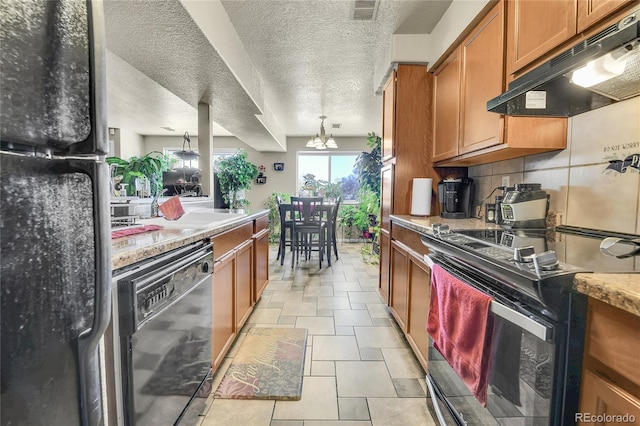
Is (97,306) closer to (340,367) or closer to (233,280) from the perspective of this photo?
(233,280)

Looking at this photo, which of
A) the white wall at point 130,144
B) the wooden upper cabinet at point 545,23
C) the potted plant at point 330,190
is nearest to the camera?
the wooden upper cabinet at point 545,23

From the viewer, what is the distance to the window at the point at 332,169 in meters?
6.68

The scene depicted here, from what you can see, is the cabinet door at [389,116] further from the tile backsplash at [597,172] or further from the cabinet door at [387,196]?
the tile backsplash at [597,172]

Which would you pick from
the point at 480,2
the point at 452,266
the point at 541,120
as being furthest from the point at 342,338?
the point at 480,2

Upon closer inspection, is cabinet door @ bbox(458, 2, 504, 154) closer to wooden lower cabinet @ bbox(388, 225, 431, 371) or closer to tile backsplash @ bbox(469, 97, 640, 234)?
tile backsplash @ bbox(469, 97, 640, 234)

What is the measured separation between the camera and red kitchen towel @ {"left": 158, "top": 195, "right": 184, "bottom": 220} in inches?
64.8

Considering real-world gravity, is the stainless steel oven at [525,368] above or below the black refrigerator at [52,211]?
below

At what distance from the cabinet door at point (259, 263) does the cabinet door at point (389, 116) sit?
4.54ft

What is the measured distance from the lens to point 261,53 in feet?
9.16

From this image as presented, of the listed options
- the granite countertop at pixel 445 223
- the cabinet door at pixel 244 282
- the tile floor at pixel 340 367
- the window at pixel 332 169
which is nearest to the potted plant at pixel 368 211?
the window at pixel 332 169

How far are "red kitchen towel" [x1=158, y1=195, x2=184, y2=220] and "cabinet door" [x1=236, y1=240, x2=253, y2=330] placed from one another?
479mm

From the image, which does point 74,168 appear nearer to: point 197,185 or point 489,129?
point 489,129

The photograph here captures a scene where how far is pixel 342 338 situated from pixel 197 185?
212 centimetres

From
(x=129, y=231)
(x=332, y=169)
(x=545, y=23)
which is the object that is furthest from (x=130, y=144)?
(x=545, y=23)
